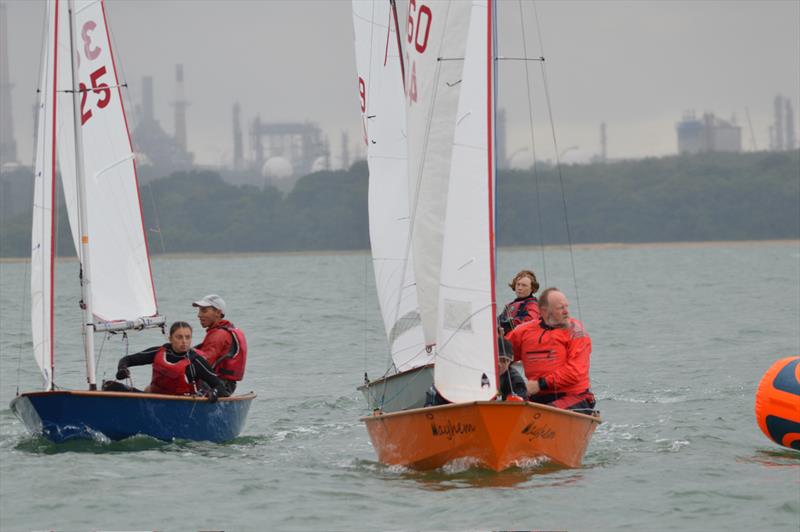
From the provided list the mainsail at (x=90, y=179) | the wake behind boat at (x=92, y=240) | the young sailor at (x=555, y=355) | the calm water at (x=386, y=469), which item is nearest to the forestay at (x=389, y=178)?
the calm water at (x=386, y=469)

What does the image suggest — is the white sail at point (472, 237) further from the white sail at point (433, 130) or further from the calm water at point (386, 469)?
the white sail at point (433, 130)

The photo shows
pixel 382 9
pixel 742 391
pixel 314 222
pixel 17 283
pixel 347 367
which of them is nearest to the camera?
pixel 382 9

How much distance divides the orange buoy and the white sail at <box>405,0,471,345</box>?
243 cm

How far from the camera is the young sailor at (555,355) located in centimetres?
1030

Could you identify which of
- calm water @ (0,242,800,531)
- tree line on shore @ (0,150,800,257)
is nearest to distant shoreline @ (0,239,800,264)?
tree line on shore @ (0,150,800,257)

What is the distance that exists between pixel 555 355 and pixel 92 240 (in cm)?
438

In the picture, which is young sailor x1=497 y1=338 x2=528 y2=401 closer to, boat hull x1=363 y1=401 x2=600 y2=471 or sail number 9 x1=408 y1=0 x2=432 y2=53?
boat hull x1=363 y1=401 x2=600 y2=471

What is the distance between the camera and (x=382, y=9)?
563 inches

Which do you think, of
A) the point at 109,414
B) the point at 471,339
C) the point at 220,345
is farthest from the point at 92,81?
the point at 471,339

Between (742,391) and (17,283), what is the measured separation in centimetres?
4925

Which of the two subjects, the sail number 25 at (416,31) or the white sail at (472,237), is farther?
the sail number 25 at (416,31)

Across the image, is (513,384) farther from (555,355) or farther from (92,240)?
(92,240)

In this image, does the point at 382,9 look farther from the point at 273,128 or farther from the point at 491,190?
the point at 273,128

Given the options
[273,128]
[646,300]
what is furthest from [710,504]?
[273,128]
